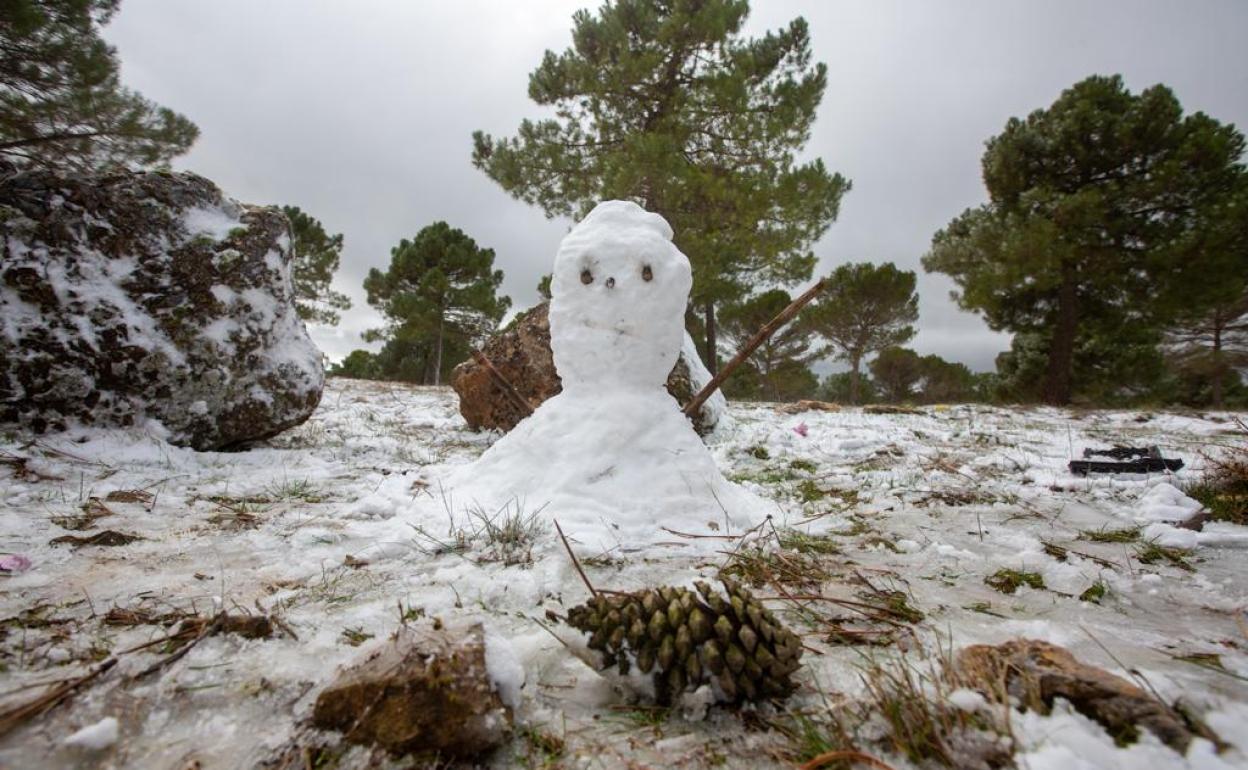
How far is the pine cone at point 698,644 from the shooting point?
0.98 m

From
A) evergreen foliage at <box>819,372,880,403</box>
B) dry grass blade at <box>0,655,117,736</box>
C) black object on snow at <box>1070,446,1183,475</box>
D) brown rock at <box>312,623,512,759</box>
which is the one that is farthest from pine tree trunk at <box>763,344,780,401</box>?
dry grass blade at <box>0,655,117,736</box>

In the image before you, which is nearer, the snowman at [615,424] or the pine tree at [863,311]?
the snowman at [615,424]

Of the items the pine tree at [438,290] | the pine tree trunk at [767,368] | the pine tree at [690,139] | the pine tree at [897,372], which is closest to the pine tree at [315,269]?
the pine tree at [438,290]

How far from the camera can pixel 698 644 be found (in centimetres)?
101

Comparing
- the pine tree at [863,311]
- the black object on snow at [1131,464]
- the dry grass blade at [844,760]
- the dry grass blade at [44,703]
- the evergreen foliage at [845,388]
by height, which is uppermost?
the pine tree at [863,311]

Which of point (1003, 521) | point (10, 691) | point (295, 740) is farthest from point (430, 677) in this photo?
point (1003, 521)

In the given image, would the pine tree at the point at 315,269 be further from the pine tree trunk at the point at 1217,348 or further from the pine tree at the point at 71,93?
the pine tree trunk at the point at 1217,348

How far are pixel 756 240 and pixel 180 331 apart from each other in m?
10.9

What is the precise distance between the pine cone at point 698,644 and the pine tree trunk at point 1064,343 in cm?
1508

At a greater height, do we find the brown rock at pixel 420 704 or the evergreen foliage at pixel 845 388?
the evergreen foliage at pixel 845 388

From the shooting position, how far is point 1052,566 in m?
1.79

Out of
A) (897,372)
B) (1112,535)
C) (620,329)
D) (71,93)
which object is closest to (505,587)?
(620,329)

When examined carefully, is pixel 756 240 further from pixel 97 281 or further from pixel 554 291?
pixel 97 281

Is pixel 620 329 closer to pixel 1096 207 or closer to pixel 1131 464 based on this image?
pixel 1131 464
